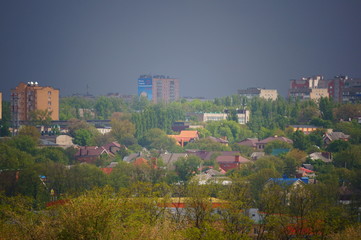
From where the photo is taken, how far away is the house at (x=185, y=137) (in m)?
99.6

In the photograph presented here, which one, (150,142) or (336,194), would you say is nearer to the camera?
(336,194)

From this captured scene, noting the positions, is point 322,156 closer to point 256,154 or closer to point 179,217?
point 256,154

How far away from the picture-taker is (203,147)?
88.0m

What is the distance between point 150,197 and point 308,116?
72.1 meters

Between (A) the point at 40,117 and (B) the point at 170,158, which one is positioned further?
(A) the point at 40,117

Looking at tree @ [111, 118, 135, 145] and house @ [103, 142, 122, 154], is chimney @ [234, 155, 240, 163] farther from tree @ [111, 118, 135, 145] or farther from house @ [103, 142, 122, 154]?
tree @ [111, 118, 135, 145]

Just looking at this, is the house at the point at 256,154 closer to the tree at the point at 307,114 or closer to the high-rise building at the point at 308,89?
the tree at the point at 307,114

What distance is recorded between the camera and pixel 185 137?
101625mm

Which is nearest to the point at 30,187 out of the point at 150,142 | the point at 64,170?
the point at 64,170

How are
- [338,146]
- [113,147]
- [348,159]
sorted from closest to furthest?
[348,159] → [338,146] → [113,147]

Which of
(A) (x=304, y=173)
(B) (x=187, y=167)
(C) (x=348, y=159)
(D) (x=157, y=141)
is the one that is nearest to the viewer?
(A) (x=304, y=173)

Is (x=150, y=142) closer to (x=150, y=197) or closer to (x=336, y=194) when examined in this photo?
(x=336, y=194)

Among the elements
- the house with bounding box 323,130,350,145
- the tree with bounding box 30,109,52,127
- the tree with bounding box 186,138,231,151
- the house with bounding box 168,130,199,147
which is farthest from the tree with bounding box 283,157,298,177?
the tree with bounding box 30,109,52,127

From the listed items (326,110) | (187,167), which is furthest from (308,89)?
(187,167)
